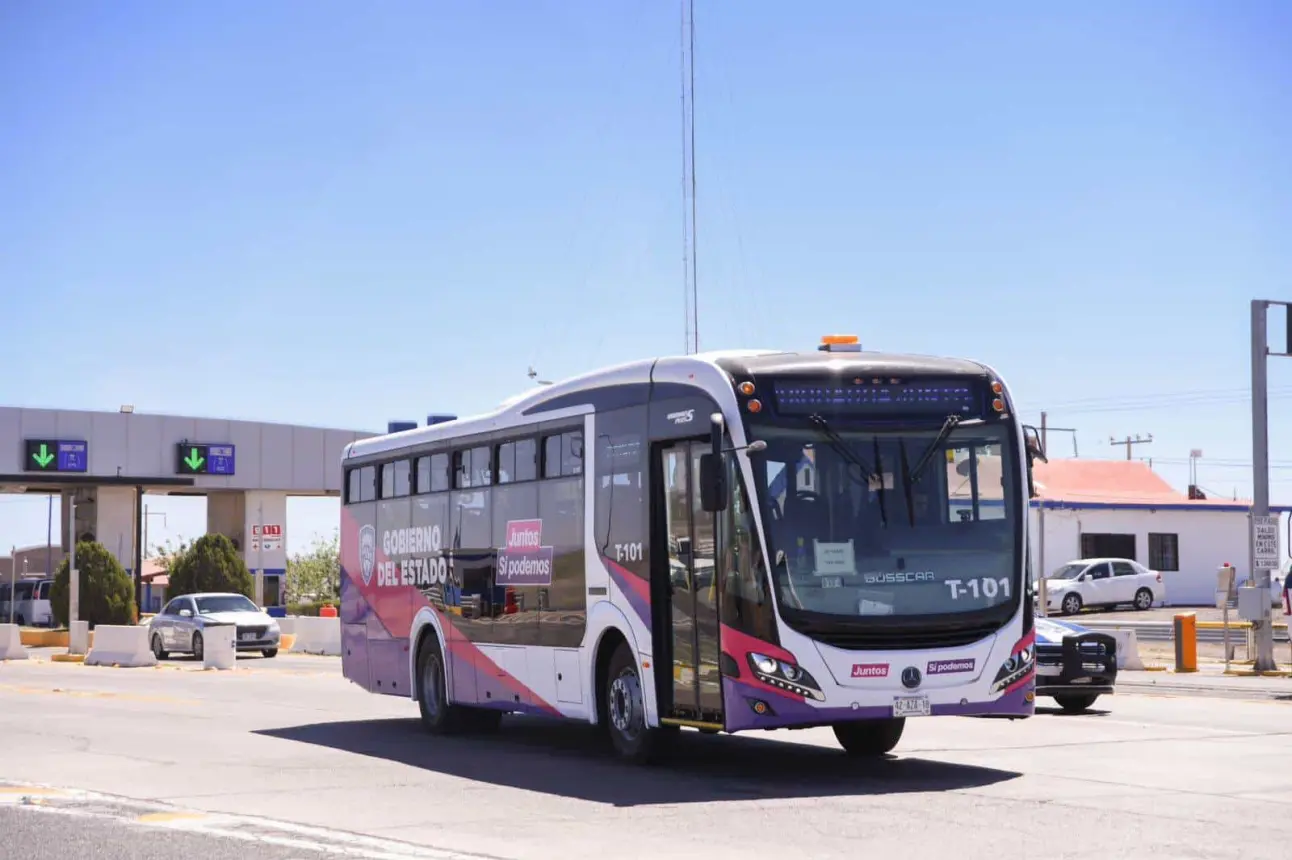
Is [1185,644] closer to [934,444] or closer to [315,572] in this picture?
[934,444]

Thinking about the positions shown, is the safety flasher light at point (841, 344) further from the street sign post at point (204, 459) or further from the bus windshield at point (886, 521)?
the street sign post at point (204, 459)

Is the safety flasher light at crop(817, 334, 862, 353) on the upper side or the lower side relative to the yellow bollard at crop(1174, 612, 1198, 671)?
upper

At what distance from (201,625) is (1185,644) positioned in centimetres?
2168

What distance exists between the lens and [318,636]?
140 feet

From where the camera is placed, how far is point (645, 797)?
41.3ft

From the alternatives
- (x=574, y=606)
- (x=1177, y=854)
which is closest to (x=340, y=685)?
(x=574, y=606)

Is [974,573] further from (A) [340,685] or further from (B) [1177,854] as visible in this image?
(A) [340,685]

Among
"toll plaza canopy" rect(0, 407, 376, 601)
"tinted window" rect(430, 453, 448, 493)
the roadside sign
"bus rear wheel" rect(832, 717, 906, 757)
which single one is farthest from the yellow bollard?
"toll plaza canopy" rect(0, 407, 376, 601)

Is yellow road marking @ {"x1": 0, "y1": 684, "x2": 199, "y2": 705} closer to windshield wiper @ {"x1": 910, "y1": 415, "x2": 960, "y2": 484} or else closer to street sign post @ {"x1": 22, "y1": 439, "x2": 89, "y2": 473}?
windshield wiper @ {"x1": 910, "y1": 415, "x2": 960, "y2": 484}

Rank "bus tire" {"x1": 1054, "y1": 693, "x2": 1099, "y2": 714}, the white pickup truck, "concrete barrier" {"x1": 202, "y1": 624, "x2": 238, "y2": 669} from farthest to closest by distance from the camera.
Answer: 1. the white pickup truck
2. "concrete barrier" {"x1": 202, "y1": 624, "x2": 238, "y2": 669}
3. "bus tire" {"x1": 1054, "y1": 693, "x2": 1099, "y2": 714}

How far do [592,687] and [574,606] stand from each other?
0.79 m

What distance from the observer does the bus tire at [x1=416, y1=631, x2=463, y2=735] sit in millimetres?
18438

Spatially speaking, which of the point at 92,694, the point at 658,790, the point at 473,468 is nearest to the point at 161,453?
the point at 92,694

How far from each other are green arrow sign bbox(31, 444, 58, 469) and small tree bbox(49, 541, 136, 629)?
13.8ft
